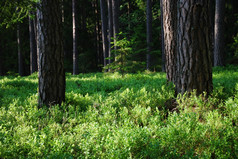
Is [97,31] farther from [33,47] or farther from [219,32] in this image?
[219,32]

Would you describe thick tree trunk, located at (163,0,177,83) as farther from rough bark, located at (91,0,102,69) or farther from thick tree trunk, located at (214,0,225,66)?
rough bark, located at (91,0,102,69)

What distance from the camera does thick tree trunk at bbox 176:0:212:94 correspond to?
449cm

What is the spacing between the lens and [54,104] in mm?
→ 4938

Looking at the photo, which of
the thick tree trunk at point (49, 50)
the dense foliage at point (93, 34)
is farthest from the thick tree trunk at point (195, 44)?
the dense foliage at point (93, 34)

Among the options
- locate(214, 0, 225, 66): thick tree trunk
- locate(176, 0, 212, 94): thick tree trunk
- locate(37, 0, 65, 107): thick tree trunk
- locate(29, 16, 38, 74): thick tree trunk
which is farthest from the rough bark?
locate(176, 0, 212, 94): thick tree trunk

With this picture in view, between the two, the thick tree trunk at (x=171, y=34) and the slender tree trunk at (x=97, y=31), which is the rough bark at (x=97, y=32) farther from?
the thick tree trunk at (x=171, y=34)

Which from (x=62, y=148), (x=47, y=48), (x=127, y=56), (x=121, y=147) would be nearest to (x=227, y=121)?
(x=121, y=147)

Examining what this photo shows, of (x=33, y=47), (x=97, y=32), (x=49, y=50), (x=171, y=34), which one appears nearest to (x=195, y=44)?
(x=171, y=34)

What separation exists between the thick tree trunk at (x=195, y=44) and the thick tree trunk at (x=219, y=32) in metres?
9.85

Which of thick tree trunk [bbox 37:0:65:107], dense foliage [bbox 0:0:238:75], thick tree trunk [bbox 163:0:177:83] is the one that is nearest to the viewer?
thick tree trunk [bbox 37:0:65:107]

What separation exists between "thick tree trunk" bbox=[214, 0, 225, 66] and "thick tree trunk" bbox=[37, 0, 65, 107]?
1175 centimetres

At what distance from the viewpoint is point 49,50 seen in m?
4.90

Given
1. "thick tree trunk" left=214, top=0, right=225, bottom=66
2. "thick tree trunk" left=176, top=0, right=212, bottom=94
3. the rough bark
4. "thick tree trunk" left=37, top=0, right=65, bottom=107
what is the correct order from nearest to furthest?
"thick tree trunk" left=176, top=0, right=212, bottom=94 < "thick tree trunk" left=37, top=0, right=65, bottom=107 < "thick tree trunk" left=214, top=0, right=225, bottom=66 < the rough bark

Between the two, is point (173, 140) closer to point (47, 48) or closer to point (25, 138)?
point (25, 138)
